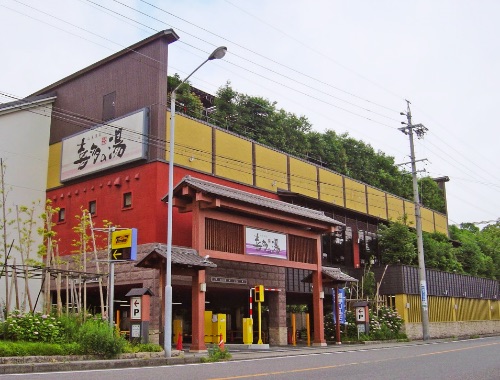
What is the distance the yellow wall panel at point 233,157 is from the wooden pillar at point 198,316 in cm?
808

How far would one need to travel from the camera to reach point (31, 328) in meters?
15.6

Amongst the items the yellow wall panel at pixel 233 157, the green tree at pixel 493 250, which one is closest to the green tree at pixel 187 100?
the yellow wall panel at pixel 233 157

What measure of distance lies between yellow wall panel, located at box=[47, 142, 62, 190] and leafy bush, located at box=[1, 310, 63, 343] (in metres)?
15.2

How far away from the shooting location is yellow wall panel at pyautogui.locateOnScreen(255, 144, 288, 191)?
3175cm

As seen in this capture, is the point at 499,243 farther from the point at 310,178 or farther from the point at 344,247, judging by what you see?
the point at 310,178

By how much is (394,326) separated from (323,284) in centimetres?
710

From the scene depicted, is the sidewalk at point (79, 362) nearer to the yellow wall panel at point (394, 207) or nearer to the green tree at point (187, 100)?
the green tree at point (187, 100)

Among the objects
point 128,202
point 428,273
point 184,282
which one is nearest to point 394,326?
point 428,273

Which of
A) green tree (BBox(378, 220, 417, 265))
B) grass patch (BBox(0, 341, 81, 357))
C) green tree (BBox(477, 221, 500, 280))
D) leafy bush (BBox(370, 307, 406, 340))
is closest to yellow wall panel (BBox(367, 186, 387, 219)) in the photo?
green tree (BBox(378, 220, 417, 265))

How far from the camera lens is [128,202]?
87.9 ft

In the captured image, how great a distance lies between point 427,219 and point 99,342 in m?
42.7

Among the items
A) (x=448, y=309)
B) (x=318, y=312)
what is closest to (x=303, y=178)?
(x=318, y=312)

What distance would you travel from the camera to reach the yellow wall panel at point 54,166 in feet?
100

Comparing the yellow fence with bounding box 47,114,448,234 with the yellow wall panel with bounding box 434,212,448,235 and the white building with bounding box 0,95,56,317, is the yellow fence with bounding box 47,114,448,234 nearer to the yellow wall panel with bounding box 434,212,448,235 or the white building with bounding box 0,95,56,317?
the white building with bounding box 0,95,56,317
